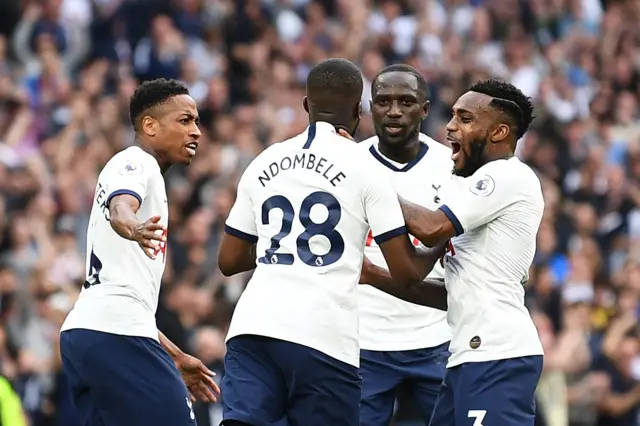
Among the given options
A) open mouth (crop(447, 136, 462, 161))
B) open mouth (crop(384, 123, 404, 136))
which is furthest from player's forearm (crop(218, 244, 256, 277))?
open mouth (crop(384, 123, 404, 136))

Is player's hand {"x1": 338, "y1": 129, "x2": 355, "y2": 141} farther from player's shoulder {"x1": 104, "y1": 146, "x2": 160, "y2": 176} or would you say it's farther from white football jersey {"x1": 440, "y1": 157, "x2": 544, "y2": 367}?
player's shoulder {"x1": 104, "y1": 146, "x2": 160, "y2": 176}

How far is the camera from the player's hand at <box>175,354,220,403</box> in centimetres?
863

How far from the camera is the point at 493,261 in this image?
777 centimetres

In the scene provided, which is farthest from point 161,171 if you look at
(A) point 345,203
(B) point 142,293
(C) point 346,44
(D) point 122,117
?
(C) point 346,44

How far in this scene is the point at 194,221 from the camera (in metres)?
15.6

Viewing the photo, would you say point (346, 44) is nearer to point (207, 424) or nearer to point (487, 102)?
point (207, 424)

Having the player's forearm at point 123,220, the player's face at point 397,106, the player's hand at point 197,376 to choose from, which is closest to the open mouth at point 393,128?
the player's face at point 397,106

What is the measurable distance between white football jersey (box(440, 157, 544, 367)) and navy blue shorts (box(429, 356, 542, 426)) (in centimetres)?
5

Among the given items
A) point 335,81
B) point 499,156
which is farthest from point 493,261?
point 335,81

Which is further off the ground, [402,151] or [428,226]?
[402,151]

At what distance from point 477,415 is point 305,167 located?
1.63 m

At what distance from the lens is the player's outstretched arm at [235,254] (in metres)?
7.84

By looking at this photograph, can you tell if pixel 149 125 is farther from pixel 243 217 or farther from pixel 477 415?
pixel 477 415

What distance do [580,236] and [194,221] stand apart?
493cm
